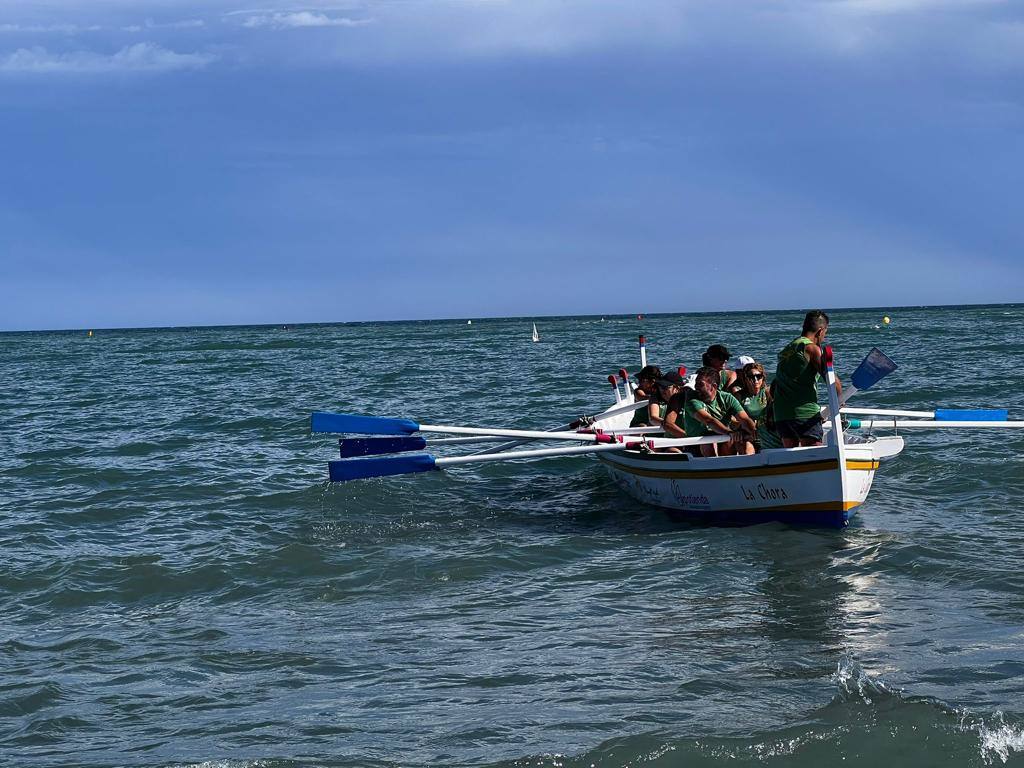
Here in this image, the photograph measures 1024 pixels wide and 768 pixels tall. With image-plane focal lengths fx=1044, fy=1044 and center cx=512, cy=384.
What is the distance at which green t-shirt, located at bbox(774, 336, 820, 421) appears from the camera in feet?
34.6

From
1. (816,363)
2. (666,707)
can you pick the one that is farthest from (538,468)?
(666,707)

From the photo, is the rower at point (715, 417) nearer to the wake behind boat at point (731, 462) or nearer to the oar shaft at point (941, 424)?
the wake behind boat at point (731, 462)

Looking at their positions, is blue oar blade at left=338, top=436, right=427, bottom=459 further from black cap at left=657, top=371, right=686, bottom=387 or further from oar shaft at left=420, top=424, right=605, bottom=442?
black cap at left=657, top=371, right=686, bottom=387

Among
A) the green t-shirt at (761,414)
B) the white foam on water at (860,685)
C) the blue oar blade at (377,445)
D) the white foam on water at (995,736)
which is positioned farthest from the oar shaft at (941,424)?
the white foam on water at (995,736)

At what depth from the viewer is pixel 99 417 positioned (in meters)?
25.4

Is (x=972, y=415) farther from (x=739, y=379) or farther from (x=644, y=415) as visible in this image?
(x=644, y=415)

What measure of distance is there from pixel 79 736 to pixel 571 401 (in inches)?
792

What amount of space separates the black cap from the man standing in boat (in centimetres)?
211

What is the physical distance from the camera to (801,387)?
1079 centimetres

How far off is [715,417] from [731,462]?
0.84 m

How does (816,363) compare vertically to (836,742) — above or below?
above

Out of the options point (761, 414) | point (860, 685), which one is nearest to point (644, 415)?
point (761, 414)

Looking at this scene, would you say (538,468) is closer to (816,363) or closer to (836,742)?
(816,363)

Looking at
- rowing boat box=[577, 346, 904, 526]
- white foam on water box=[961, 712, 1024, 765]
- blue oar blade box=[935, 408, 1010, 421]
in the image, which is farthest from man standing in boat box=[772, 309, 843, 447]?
white foam on water box=[961, 712, 1024, 765]
